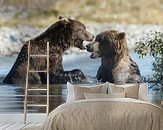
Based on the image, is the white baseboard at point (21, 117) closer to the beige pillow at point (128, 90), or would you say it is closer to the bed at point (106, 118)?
the beige pillow at point (128, 90)

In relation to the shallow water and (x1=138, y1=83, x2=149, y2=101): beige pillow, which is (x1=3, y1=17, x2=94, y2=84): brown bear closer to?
the shallow water

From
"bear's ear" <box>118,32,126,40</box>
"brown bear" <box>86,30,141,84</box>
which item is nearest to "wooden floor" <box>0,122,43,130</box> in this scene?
"brown bear" <box>86,30,141,84</box>

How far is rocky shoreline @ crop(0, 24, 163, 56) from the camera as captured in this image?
6801 mm

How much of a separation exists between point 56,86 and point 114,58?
111 cm

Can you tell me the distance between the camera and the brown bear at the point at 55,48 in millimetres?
6758

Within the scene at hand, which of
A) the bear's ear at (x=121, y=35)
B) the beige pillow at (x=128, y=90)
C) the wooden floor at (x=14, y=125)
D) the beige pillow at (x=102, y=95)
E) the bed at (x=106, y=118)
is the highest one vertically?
the bear's ear at (x=121, y=35)

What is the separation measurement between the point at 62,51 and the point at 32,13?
0.84m

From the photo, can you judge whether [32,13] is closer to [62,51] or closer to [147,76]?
[62,51]

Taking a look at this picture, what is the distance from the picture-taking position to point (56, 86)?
6797 millimetres

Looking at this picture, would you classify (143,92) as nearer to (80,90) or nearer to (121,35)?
(80,90)

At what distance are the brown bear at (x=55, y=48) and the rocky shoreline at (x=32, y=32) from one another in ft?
0.33

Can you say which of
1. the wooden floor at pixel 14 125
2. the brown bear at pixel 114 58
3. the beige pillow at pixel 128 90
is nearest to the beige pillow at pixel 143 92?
the beige pillow at pixel 128 90

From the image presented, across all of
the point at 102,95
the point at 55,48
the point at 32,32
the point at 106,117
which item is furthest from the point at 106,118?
the point at 32,32

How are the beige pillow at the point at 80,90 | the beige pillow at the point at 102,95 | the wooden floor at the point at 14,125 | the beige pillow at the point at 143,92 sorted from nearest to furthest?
the beige pillow at the point at 102,95
the beige pillow at the point at 80,90
the beige pillow at the point at 143,92
the wooden floor at the point at 14,125
